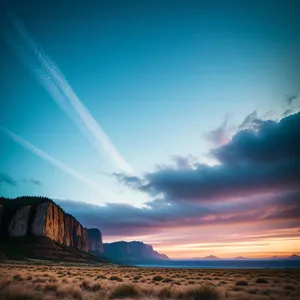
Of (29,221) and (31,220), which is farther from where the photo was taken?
(31,220)

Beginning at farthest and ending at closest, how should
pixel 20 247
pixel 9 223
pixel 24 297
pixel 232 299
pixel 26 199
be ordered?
1. pixel 26 199
2. pixel 9 223
3. pixel 20 247
4. pixel 232 299
5. pixel 24 297

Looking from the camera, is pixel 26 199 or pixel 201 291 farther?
pixel 26 199

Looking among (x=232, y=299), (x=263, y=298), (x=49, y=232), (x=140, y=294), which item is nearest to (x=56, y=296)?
(x=140, y=294)

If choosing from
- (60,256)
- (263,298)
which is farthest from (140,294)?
(60,256)

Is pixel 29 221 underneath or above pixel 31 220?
underneath

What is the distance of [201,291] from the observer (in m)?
10.2

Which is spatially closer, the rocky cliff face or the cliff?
the cliff

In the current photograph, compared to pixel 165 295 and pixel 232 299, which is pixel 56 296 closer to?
pixel 165 295

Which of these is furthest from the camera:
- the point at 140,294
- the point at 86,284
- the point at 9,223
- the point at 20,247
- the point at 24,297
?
the point at 9,223

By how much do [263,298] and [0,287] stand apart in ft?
39.3

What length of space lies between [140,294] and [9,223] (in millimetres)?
174981

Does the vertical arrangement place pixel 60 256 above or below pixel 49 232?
below

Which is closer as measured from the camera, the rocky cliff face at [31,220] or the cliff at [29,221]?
the cliff at [29,221]

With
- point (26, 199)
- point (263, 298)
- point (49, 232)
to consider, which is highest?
point (26, 199)
